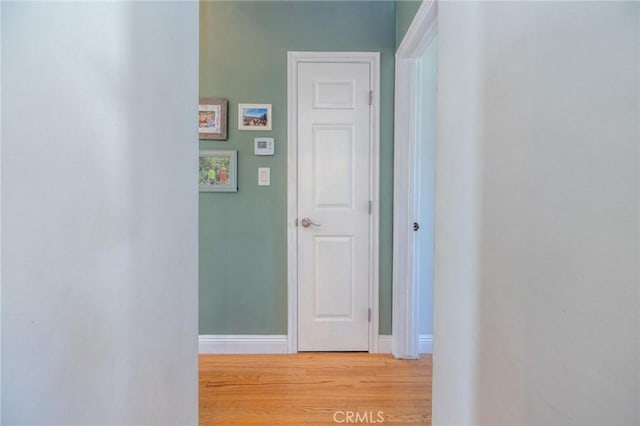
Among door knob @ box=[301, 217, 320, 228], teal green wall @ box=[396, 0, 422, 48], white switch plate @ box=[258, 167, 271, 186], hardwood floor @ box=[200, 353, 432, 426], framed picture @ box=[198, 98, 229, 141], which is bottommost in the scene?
hardwood floor @ box=[200, 353, 432, 426]

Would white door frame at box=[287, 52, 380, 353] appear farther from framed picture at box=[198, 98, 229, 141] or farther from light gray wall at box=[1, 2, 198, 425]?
light gray wall at box=[1, 2, 198, 425]

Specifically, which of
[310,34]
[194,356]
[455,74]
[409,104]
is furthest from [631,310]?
[310,34]

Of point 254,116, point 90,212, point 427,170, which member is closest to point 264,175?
point 254,116

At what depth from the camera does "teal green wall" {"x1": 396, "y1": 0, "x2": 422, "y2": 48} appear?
1798 millimetres

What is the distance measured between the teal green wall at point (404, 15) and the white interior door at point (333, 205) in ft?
0.96

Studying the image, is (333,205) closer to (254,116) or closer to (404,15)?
(254,116)

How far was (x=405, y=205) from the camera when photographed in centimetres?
218

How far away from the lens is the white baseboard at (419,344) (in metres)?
2.25

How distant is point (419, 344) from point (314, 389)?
88 centimetres

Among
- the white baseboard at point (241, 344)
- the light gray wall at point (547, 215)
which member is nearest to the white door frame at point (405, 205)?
the white baseboard at point (241, 344)

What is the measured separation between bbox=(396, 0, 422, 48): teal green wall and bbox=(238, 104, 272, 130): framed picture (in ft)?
3.40

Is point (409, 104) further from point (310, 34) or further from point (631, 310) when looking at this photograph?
point (631, 310)

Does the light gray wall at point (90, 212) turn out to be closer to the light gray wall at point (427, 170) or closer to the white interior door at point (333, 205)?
the white interior door at point (333, 205)

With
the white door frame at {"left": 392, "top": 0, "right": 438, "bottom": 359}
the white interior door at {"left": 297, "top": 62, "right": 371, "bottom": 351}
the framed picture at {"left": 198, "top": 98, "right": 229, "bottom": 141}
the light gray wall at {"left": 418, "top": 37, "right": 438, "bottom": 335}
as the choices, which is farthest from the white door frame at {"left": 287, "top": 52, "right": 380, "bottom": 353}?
the framed picture at {"left": 198, "top": 98, "right": 229, "bottom": 141}
